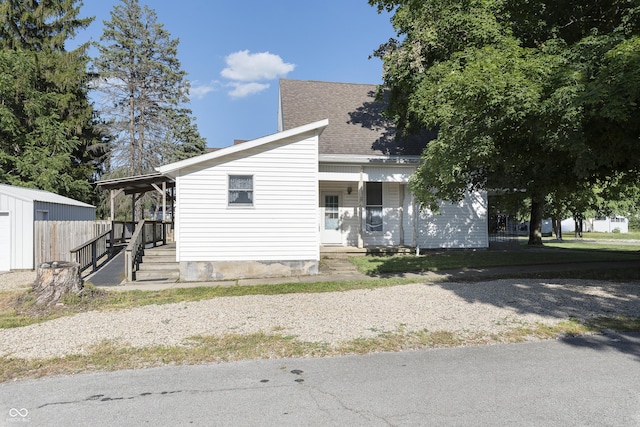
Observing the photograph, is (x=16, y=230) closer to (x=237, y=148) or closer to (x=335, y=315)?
(x=237, y=148)

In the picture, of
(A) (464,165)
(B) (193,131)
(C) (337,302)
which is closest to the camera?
(C) (337,302)

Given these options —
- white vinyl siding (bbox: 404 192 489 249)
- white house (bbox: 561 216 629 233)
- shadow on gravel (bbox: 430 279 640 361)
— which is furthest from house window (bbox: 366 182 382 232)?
white house (bbox: 561 216 629 233)

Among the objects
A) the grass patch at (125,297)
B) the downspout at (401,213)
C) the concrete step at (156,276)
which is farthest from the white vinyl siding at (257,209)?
the downspout at (401,213)

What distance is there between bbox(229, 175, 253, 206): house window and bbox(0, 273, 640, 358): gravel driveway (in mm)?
3452

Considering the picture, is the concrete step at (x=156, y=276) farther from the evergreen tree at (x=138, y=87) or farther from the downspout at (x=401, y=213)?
the evergreen tree at (x=138, y=87)

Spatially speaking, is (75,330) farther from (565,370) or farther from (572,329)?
(572,329)

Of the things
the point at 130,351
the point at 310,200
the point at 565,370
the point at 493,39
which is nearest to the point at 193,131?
the point at 310,200

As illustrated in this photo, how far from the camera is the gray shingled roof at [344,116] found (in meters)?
15.5

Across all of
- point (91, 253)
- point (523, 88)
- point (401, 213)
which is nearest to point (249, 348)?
point (523, 88)

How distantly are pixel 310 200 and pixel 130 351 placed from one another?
6929 millimetres

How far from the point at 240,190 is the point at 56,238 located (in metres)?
7.68

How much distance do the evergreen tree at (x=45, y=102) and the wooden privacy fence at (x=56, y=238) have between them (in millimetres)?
10877

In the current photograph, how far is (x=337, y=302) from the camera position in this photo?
777 centimetres

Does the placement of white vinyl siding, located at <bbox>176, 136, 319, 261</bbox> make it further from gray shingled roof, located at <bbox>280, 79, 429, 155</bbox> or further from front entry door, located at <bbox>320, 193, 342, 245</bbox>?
front entry door, located at <bbox>320, 193, 342, 245</bbox>
